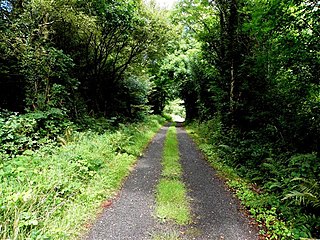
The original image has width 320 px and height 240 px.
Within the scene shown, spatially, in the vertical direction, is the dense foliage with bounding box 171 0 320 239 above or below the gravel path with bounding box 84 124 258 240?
above

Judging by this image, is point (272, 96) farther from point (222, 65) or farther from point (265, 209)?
point (265, 209)

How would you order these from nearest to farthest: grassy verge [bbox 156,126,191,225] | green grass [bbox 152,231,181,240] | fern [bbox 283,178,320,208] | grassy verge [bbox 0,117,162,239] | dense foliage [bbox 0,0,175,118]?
grassy verge [bbox 0,117,162,239] → green grass [bbox 152,231,181,240] → fern [bbox 283,178,320,208] → grassy verge [bbox 156,126,191,225] → dense foliage [bbox 0,0,175,118]

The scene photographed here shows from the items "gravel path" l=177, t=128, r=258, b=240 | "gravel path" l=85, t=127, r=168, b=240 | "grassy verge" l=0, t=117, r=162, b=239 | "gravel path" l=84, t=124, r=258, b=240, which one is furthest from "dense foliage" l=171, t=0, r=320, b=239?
"grassy verge" l=0, t=117, r=162, b=239

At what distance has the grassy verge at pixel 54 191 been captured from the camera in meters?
3.27

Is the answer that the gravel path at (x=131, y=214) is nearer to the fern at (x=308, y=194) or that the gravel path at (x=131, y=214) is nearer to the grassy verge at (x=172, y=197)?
the grassy verge at (x=172, y=197)

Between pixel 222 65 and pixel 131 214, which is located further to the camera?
pixel 222 65

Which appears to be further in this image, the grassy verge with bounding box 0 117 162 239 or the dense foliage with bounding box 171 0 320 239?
the dense foliage with bounding box 171 0 320 239

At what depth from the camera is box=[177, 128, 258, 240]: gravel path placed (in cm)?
390

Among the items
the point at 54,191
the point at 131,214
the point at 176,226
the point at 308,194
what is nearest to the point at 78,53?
the point at 54,191

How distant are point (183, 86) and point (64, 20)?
48.8 ft

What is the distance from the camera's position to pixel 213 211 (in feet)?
15.5

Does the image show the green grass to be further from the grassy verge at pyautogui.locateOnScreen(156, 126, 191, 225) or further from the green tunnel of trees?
the green tunnel of trees

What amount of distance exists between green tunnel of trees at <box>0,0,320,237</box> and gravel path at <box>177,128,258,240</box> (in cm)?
93

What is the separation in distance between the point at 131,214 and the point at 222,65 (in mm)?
9441
